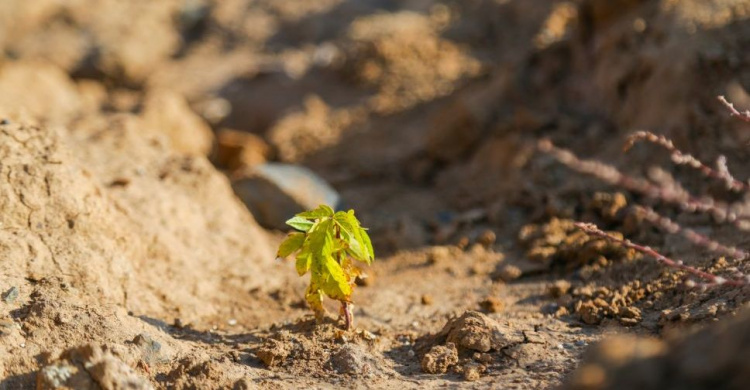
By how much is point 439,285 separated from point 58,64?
284 inches

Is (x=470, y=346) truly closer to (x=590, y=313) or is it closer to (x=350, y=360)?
(x=350, y=360)

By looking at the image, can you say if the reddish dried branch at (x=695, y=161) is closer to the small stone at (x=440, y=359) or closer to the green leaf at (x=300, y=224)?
the small stone at (x=440, y=359)

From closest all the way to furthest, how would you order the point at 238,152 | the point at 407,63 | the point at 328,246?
the point at 328,246 → the point at 238,152 → the point at 407,63

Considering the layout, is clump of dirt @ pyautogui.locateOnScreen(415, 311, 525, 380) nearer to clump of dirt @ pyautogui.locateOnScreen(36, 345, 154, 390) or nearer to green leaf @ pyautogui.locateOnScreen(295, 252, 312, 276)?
green leaf @ pyautogui.locateOnScreen(295, 252, 312, 276)

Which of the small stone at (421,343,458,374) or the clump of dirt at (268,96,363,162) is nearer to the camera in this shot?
the small stone at (421,343,458,374)

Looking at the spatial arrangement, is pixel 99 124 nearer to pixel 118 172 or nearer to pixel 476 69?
pixel 118 172

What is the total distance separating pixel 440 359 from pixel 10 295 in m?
1.82

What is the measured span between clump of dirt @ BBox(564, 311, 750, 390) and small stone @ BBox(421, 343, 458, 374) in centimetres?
137

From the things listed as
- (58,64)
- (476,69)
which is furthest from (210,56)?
(476,69)

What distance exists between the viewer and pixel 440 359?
3.38m

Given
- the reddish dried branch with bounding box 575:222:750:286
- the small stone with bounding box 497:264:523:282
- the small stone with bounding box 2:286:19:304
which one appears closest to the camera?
the reddish dried branch with bounding box 575:222:750:286

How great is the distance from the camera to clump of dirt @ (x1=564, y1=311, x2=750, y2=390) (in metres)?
1.77

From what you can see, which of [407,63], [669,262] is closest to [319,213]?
[669,262]

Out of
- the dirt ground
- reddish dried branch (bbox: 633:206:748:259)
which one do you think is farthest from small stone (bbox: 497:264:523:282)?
reddish dried branch (bbox: 633:206:748:259)
